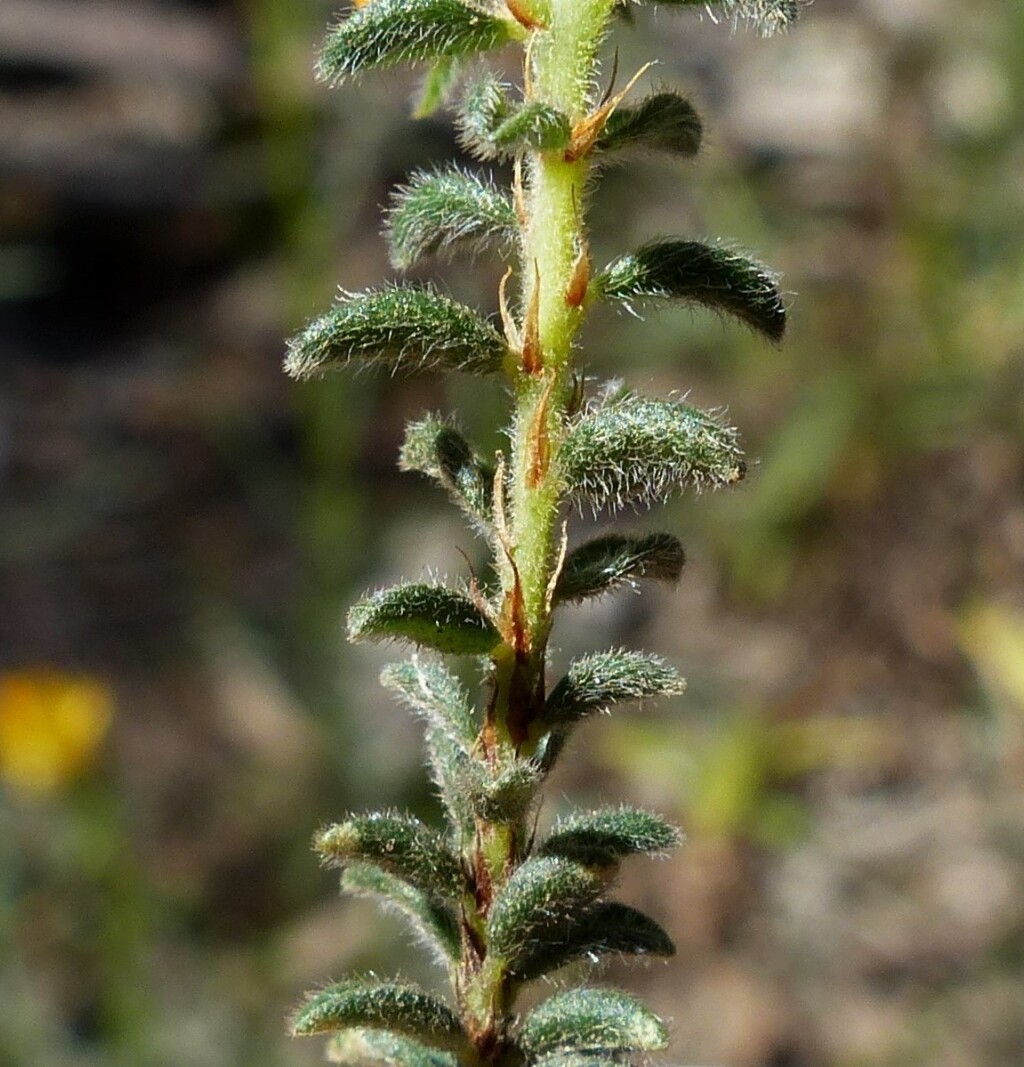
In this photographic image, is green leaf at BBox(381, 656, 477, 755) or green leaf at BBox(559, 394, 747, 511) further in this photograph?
green leaf at BBox(381, 656, 477, 755)

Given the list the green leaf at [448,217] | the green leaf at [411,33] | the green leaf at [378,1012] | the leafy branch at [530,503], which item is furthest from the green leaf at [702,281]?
the green leaf at [378,1012]

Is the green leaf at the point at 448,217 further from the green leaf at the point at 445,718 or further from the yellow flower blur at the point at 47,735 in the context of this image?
the yellow flower blur at the point at 47,735

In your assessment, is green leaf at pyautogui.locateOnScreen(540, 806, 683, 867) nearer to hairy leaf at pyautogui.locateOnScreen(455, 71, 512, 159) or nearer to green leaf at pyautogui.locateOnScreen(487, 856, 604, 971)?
green leaf at pyautogui.locateOnScreen(487, 856, 604, 971)

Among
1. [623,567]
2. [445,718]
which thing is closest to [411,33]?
[623,567]

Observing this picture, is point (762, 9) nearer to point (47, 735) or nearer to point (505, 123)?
point (505, 123)

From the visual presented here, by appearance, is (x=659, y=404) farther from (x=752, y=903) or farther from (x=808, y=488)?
(x=808, y=488)

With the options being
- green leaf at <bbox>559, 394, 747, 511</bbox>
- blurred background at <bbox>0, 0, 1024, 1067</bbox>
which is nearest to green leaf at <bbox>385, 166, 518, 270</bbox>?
green leaf at <bbox>559, 394, 747, 511</bbox>
